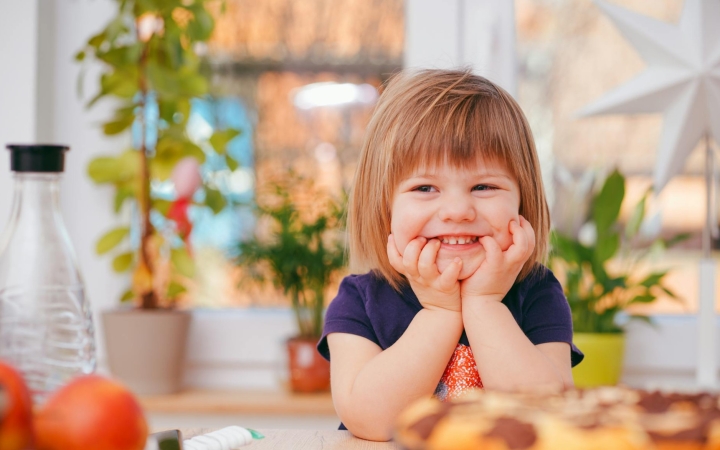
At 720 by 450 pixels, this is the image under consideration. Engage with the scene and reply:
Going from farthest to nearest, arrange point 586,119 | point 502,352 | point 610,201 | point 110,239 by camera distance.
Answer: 1. point 586,119
2. point 110,239
3. point 610,201
4. point 502,352

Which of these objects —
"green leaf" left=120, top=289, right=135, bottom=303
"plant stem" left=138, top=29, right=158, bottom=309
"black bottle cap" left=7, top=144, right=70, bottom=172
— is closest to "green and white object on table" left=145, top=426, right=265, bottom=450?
"black bottle cap" left=7, top=144, right=70, bottom=172

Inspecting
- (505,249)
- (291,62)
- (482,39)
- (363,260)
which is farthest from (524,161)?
(291,62)

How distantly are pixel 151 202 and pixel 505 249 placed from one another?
1062 millimetres

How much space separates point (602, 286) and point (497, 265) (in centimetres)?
81

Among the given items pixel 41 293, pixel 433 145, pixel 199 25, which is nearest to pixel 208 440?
pixel 41 293

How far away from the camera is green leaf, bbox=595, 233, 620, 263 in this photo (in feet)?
5.14

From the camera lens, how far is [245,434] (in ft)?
2.12

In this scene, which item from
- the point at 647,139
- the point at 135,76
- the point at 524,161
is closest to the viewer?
the point at 524,161

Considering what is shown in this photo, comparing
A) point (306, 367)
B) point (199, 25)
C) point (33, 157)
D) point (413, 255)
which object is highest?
point (199, 25)

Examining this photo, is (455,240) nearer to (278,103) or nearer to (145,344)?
(145,344)

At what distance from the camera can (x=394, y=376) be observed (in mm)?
805

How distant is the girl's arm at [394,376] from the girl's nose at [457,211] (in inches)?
4.4

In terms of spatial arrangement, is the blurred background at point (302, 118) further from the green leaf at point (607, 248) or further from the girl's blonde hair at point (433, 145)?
the girl's blonde hair at point (433, 145)

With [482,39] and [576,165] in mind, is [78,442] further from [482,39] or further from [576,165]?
[576,165]
